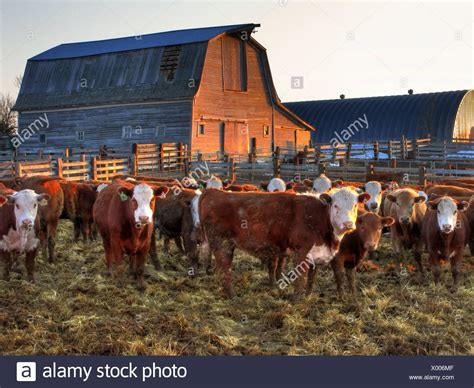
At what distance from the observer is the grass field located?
5.89 metres

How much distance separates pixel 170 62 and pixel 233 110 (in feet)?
13.1

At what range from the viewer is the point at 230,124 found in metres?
31.5

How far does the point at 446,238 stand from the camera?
28.1ft

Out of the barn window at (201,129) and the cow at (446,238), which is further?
the barn window at (201,129)

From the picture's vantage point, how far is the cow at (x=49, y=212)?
9922 mm

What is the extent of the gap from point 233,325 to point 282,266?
2282 mm

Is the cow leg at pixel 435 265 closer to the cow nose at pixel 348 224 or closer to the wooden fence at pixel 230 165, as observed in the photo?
the cow nose at pixel 348 224

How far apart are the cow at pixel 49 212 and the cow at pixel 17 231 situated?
1337 mm

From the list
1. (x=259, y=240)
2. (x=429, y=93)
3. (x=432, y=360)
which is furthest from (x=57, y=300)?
(x=429, y=93)

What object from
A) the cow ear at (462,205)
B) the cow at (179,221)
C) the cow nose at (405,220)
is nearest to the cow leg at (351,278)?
the cow nose at (405,220)

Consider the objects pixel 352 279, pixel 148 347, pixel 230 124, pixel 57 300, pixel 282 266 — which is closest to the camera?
pixel 148 347

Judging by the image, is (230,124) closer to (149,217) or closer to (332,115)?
(332,115)

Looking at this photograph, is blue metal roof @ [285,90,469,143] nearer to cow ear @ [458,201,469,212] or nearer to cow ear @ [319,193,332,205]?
cow ear @ [458,201,469,212]

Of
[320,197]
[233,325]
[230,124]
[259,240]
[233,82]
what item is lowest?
[233,325]
